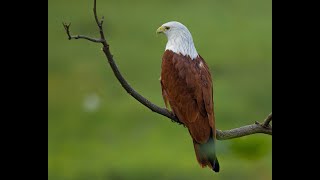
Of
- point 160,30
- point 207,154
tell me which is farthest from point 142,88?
point 207,154

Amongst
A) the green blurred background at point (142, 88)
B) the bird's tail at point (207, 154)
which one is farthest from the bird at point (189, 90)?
the green blurred background at point (142, 88)

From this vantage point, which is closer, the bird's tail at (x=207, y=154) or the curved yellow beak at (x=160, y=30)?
the bird's tail at (x=207, y=154)

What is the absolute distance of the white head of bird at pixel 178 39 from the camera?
3295 mm

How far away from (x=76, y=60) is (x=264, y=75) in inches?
83.1

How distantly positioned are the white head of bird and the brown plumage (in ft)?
0.07

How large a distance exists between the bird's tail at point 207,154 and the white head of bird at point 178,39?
1.15ft

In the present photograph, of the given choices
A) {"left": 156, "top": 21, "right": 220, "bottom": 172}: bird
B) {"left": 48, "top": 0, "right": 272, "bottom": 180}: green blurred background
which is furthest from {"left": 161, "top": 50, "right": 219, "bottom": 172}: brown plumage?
{"left": 48, "top": 0, "right": 272, "bottom": 180}: green blurred background

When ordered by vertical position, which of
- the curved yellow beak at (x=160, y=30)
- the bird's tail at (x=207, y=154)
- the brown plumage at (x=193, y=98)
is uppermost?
the curved yellow beak at (x=160, y=30)

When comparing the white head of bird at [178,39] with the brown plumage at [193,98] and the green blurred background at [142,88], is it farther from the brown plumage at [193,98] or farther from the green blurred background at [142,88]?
the green blurred background at [142,88]

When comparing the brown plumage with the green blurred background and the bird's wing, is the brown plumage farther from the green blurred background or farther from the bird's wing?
the green blurred background

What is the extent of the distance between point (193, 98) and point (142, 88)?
18.7 ft

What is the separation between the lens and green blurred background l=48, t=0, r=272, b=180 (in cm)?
777
